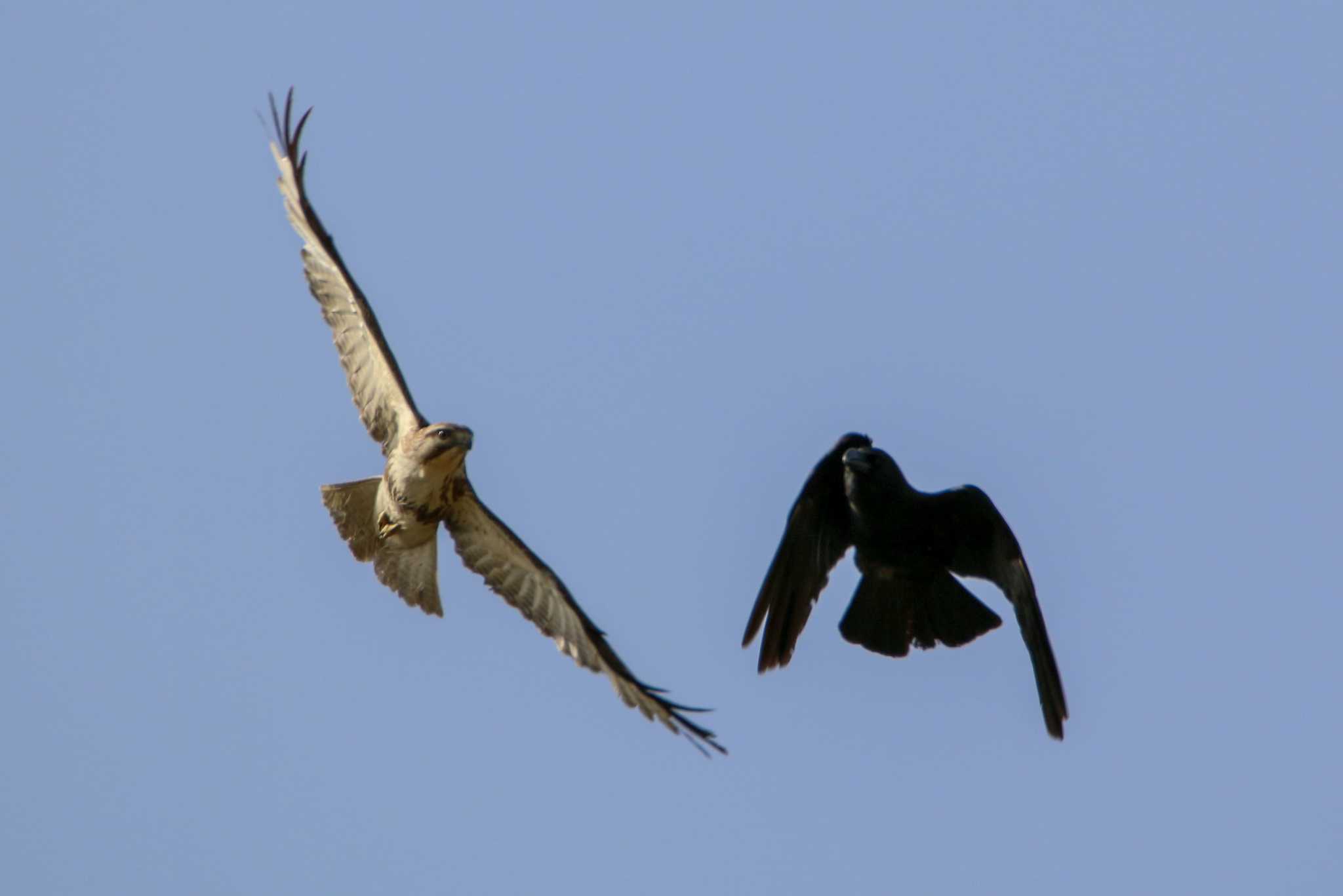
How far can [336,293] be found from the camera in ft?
42.3

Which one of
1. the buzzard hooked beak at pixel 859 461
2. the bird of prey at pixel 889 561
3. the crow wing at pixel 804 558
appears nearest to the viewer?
the buzzard hooked beak at pixel 859 461

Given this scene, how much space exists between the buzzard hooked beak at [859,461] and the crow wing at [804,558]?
37cm

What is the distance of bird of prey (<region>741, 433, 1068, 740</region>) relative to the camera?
1273 centimetres

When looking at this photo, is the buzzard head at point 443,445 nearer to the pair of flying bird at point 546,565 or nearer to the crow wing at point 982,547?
the pair of flying bird at point 546,565

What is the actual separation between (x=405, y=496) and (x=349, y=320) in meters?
1.18

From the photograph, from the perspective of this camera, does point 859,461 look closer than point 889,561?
Yes

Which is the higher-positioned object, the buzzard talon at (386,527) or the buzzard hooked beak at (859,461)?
the buzzard hooked beak at (859,461)

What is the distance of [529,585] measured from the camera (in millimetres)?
12812

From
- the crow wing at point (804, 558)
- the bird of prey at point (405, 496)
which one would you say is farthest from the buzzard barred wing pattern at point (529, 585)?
the crow wing at point (804, 558)

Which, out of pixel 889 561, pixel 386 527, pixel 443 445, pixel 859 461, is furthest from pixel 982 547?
pixel 386 527

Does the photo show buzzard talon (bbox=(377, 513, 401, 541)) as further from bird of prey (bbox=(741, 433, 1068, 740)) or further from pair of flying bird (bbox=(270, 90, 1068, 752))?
bird of prey (bbox=(741, 433, 1068, 740))

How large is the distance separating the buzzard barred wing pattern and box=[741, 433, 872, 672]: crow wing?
118 cm

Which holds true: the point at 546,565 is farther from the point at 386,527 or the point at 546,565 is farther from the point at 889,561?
the point at 889,561

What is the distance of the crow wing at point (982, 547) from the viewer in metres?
12.6
